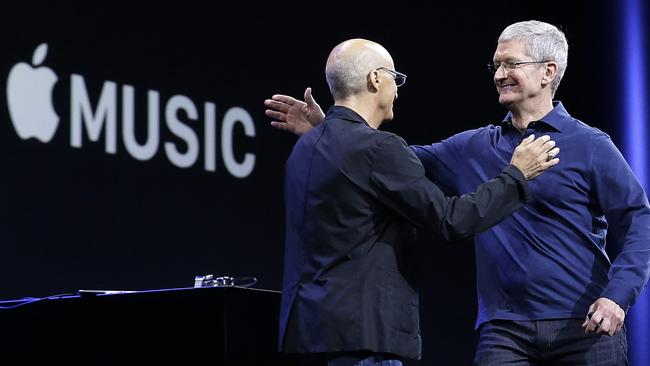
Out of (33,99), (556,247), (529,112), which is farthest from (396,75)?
(33,99)

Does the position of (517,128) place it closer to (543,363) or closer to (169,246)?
(543,363)

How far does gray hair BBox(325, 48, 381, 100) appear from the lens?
2730 mm

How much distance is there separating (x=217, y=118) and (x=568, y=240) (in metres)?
2.45

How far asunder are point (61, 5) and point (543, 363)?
2.63 metres

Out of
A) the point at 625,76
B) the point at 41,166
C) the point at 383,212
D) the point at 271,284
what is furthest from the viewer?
the point at 625,76

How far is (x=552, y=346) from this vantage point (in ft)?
9.28

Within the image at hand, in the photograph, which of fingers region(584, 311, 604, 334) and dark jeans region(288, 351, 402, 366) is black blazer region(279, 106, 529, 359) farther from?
fingers region(584, 311, 604, 334)

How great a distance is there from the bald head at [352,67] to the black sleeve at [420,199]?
202 millimetres

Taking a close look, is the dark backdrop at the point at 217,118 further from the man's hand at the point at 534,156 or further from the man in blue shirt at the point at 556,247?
the man's hand at the point at 534,156

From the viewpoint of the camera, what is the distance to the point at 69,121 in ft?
14.8

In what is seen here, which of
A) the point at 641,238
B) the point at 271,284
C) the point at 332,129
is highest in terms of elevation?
the point at 332,129

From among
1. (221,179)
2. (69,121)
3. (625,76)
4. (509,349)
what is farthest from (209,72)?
(509,349)

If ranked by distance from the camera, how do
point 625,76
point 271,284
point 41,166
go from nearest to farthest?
point 41,166 < point 271,284 < point 625,76

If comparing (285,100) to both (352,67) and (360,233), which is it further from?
(360,233)
